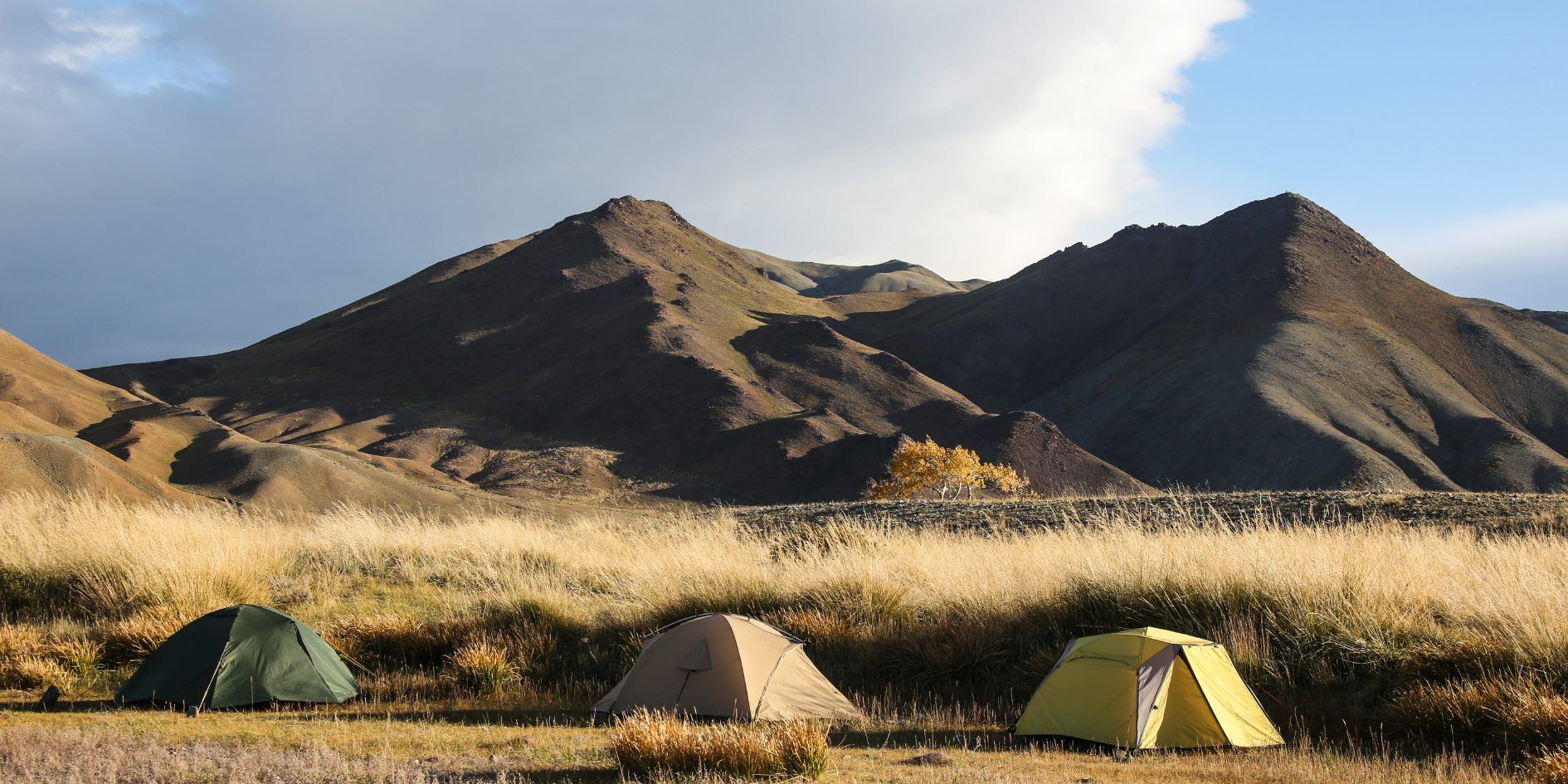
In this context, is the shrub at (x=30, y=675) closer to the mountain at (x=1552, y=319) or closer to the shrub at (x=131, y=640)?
the shrub at (x=131, y=640)

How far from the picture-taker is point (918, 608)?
1175cm

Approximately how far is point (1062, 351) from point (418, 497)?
76553 mm

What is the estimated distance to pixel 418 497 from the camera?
59.4 meters

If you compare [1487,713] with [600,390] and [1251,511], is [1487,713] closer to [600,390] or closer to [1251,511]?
[1251,511]

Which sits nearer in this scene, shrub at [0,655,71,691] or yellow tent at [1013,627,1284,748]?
yellow tent at [1013,627,1284,748]

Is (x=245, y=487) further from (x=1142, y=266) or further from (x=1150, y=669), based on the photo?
(x=1142, y=266)

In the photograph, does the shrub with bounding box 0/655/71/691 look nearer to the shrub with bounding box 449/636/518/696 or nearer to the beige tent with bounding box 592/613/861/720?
the shrub with bounding box 449/636/518/696

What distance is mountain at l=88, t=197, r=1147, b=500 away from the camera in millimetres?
76375

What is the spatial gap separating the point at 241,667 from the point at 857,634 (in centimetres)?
600

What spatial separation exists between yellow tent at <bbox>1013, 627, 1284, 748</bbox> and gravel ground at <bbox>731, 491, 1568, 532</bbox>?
16.1 ft

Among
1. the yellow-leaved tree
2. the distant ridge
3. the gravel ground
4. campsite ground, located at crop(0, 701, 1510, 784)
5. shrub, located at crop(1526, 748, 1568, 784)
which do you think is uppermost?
the distant ridge

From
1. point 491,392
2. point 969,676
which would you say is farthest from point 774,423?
point 969,676

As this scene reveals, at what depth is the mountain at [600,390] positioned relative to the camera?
251 ft

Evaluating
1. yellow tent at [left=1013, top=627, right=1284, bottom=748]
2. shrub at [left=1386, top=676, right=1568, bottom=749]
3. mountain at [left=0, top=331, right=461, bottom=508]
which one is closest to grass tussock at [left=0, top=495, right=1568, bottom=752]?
shrub at [left=1386, top=676, right=1568, bottom=749]
